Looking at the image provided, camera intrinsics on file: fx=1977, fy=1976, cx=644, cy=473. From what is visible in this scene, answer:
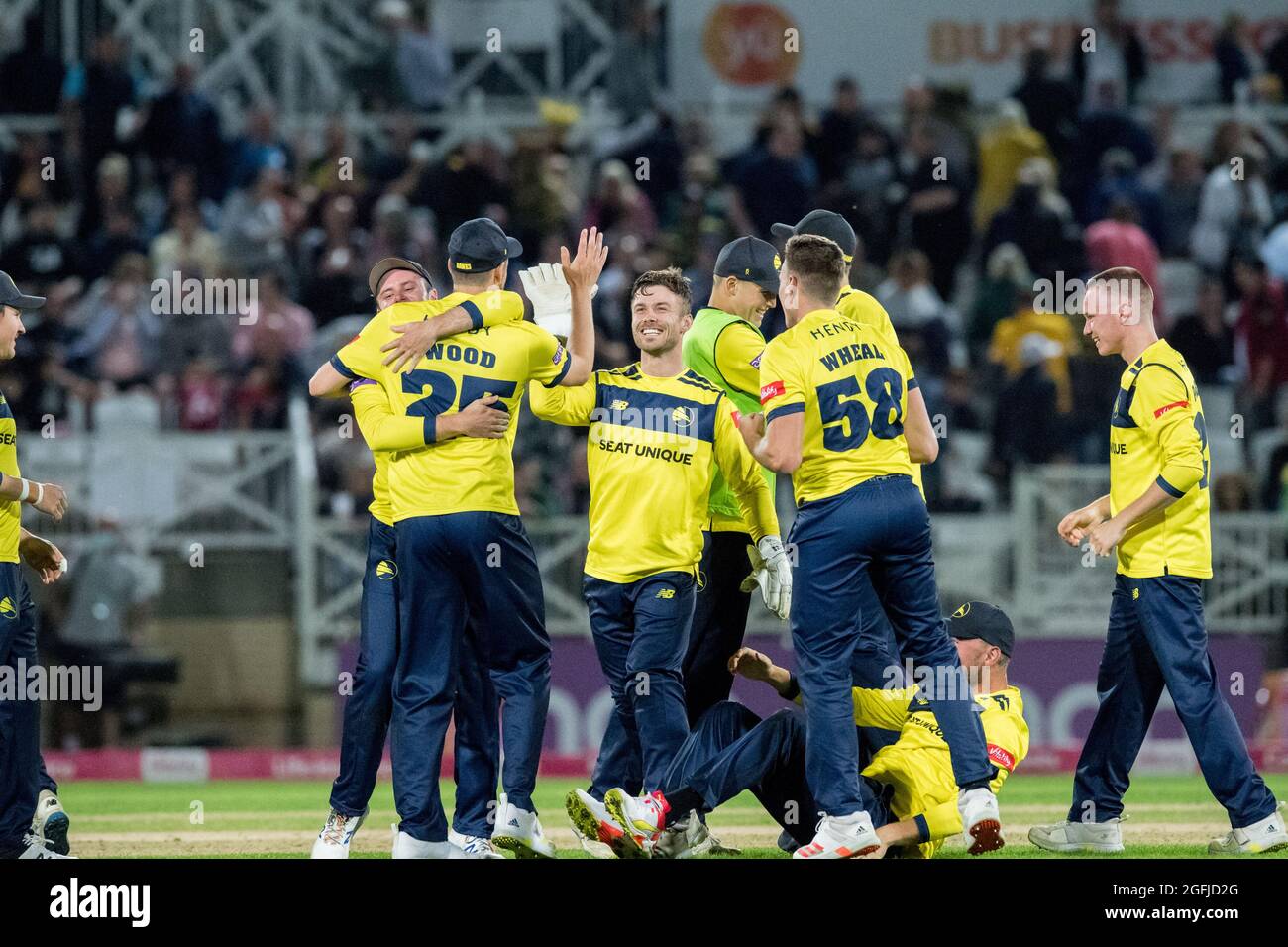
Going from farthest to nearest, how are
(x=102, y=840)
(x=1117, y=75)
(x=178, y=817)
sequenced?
(x=1117, y=75)
(x=178, y=817)
(x=102, y=840)

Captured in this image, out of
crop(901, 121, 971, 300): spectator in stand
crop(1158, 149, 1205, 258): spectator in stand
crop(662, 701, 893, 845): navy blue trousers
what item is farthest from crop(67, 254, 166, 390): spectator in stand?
crop(662, 701, 893, 845): navy blue trousers

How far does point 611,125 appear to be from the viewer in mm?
20125

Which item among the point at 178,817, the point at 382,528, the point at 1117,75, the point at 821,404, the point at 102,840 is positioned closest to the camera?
the point at 821,404

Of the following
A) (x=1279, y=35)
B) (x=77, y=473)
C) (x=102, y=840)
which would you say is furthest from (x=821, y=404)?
(x=1279, y=35)

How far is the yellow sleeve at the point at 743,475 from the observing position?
9336 mm

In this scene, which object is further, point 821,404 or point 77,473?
point 77,473

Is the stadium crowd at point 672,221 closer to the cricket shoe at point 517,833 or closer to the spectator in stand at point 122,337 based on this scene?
the spectator in stand at point 122,337

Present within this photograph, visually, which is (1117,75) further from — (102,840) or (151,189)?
(102,840)

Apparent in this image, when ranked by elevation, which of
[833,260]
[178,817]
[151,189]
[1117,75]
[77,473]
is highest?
[1117,75]

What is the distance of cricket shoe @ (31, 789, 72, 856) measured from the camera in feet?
30.0

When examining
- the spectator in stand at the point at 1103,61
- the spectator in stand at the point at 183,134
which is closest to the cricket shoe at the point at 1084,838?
the spectator in stand at the point at 1103,61

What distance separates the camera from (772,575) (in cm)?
949

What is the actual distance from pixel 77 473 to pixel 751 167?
23.0 ft

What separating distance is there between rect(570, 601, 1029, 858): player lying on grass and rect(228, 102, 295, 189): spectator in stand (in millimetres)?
11997
